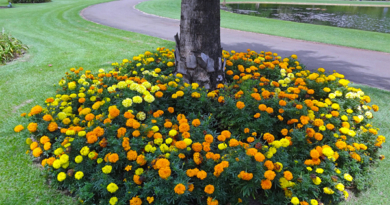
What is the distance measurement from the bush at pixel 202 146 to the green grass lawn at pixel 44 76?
8.0 inches

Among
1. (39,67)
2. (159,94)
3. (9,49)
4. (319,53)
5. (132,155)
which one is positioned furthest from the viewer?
(319,53)

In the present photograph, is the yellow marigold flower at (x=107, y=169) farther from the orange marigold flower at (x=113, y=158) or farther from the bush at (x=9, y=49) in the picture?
the bush at (x=9, y=49)

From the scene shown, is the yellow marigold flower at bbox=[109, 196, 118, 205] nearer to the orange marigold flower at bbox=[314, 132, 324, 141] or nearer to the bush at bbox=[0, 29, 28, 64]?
the orange marigold flower at bbox=[314, 132, 324, 141]

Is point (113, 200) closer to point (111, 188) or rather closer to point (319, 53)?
point (111, 188)

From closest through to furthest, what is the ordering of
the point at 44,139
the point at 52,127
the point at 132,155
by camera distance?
the point at 132,155
the point at 44,139
the point at 52,127

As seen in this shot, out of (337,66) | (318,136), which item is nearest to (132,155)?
(318,136)

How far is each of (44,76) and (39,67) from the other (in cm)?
73

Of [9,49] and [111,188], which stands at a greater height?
[9,49]

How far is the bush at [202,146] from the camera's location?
216 centimetres

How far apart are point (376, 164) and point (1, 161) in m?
4.48

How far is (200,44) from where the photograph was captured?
362cm

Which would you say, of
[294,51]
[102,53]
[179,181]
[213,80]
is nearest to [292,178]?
[179,181]

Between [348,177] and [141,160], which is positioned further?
[348,177]

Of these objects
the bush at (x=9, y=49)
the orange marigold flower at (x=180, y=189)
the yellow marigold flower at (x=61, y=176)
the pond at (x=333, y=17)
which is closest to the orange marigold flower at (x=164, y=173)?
the orange marigold flower at (x=180, y=189)
